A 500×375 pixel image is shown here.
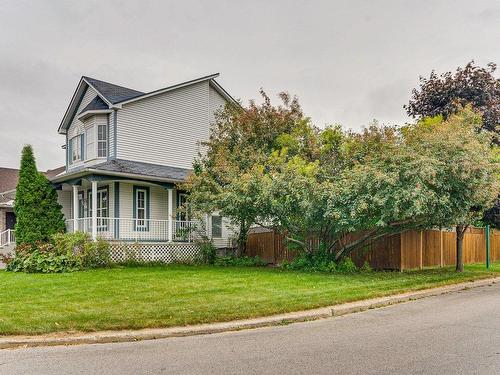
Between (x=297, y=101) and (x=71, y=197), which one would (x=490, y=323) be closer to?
(x=297, y=101)

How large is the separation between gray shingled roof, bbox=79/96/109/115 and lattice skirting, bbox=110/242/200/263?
736cm

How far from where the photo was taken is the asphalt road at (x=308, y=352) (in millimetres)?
6305

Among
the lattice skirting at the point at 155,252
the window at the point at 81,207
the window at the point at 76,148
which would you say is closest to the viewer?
the lattice skirting at the point at 155,252

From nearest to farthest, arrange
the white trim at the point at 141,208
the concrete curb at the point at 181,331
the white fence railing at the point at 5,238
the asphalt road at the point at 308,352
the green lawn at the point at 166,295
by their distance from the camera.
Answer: the asphalt road at the point at 308,352
the concrete curb at the point at 181,331
the green lawn at the point at 166,295
the white trim at the point at 141,208
the white fence railing at the point at 5,238

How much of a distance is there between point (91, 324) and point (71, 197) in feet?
64.9

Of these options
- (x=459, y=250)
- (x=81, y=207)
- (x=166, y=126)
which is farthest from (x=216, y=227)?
(x=459, y=250)

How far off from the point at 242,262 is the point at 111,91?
1128cm

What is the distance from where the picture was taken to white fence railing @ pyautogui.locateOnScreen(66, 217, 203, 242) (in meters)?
22.4

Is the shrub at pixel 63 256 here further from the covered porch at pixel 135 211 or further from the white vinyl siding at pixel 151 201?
the white vinyl siding at pixel 151 201

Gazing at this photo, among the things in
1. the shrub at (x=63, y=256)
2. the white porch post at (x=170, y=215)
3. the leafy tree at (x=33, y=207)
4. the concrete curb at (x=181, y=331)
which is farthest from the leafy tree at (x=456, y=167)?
the leafy tree at (x=33, y=207)

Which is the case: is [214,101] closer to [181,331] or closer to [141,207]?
[141,207]

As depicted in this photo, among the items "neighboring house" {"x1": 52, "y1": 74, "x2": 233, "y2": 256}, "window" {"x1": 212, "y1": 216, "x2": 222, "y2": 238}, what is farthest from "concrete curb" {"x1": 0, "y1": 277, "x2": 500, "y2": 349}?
"window" {"x1": 212, "y1": 216, "x2": 222, "y2": 238}

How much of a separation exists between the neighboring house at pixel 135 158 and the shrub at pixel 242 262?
158 centimetres

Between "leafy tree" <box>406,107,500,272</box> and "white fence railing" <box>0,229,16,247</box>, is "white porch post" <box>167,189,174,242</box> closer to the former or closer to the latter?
"white fence railing" <box>0,229,16,247</box>
